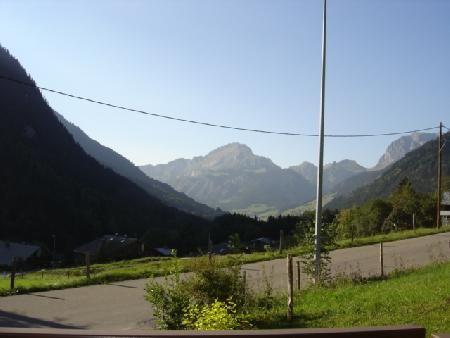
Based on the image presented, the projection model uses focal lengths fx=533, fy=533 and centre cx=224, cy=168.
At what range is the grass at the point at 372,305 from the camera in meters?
8.56

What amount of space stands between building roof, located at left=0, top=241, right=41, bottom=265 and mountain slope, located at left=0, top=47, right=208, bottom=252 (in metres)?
15.0

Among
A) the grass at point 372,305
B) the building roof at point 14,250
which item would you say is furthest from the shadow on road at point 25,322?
the building roof at point 14,250

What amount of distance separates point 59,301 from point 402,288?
871 cm

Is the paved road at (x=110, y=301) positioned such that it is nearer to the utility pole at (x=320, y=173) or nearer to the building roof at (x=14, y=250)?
the utility pole at (x=320, y=173)

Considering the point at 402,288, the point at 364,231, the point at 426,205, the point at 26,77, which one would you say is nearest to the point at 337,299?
the point at 402,288

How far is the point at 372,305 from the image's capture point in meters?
9.89

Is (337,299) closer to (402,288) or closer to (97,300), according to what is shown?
(402,288)

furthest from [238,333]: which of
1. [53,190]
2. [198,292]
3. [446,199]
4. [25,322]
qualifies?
[53,190]

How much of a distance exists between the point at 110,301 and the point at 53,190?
126339mm

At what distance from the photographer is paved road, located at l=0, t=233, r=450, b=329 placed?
37.7 feet

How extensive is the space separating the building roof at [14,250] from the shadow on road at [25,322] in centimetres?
9186

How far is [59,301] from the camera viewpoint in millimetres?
14188

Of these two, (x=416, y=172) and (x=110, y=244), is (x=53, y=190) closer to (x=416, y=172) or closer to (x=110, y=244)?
(x=110, y=244)

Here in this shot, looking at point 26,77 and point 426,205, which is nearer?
point 426,205
